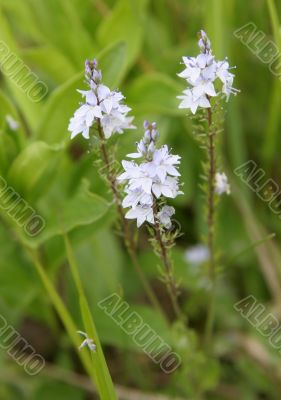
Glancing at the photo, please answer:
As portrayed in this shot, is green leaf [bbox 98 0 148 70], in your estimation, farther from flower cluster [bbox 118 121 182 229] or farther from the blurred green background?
flower cluster [bbox 118 121 182 229]

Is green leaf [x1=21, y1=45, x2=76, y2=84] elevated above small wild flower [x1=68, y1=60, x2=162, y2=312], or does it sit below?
above

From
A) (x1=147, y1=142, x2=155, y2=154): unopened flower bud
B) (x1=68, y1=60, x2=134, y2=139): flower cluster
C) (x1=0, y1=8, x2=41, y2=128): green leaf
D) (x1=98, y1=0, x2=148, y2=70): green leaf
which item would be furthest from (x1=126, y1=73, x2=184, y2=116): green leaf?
(x1=147, y1=142, x2=155, y2=154): unopened flower bud

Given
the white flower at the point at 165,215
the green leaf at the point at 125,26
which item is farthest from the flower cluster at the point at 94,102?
the green leaf at the point at 125,26

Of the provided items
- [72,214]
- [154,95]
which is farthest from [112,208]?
[154,95]

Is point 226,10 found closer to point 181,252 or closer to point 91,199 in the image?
point 181,252

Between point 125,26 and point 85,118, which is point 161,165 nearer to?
point 85,118

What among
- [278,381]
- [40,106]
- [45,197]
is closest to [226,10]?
[40,106]
